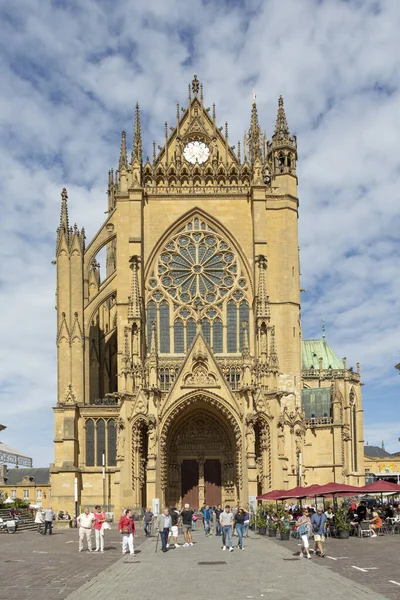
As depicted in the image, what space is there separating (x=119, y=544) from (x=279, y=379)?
23.9 metres

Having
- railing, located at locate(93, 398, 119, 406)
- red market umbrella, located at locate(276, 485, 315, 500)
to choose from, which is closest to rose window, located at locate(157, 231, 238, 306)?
railing, located at locate(93, 398, 119, 406)

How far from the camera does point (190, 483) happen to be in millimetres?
56562

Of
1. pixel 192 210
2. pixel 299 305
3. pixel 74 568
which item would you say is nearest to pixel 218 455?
pixel 299 305

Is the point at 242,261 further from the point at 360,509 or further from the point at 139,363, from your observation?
the point at 360,509

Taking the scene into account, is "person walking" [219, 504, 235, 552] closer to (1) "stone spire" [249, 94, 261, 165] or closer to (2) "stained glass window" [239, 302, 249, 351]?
(2) "stained glass window" [239, 302, 249, 351]

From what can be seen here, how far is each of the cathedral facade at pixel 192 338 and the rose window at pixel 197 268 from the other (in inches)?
3.0

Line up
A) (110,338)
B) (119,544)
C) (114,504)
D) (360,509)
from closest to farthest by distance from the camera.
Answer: (119,544)
(360,509)
(114,504)
(110,338)

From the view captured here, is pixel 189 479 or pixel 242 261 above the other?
pixel 242 261

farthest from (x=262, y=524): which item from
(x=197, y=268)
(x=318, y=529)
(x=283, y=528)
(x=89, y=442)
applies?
(x=197, y=268)

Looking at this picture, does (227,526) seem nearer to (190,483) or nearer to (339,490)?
(339,490)

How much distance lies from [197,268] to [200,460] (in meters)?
12.7

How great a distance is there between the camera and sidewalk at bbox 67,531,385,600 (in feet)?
55.1

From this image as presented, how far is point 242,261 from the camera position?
5866 centimetres

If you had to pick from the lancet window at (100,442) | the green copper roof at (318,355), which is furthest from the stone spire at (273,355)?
the green copper roof at (318,355)
